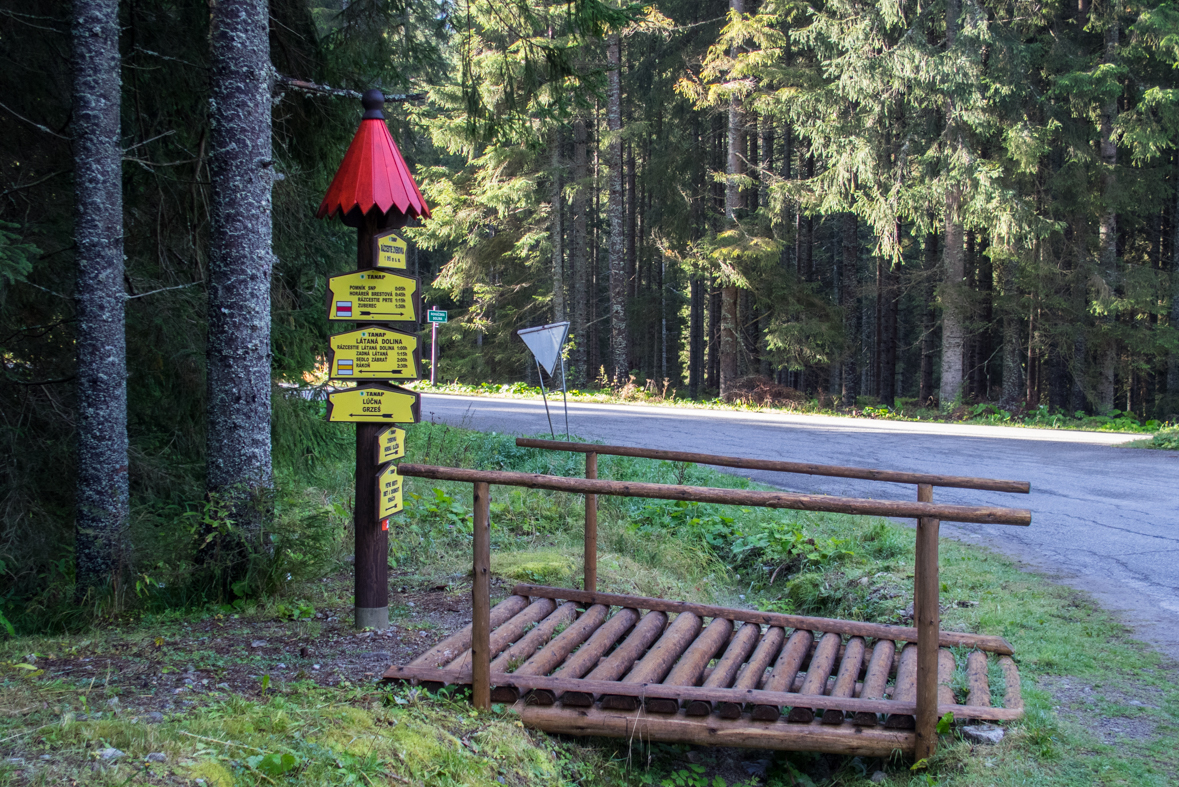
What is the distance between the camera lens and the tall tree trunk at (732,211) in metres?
21.8

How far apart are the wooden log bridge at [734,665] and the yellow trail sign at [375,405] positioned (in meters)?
0.81

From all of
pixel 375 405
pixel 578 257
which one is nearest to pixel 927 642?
pixel 375 405

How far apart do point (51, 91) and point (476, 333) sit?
1118 inches

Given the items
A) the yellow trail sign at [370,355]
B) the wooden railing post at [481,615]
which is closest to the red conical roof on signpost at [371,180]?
the yellow trail sign at [370,355]

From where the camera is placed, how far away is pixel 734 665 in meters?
4.55

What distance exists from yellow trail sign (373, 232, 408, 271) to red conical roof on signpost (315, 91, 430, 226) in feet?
0.51

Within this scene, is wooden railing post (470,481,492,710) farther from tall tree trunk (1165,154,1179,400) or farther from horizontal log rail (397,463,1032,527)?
tall tree trunk (1165,154,1179,400)

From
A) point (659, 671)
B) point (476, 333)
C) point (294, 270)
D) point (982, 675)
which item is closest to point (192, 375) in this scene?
point (294, 270)

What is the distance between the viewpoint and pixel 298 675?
4223 mm

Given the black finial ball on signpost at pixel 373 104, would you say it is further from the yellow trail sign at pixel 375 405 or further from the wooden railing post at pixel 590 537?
the wooden railing post at pixel 590 537

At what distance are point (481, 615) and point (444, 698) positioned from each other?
1.44 ft

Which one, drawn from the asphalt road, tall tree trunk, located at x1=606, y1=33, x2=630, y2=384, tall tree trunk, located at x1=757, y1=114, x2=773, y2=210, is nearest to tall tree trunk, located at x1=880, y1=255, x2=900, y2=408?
tall tree trunk, located at x1=757, y1=114, x2=773, y2=210

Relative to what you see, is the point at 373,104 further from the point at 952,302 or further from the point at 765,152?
the point at 765,152

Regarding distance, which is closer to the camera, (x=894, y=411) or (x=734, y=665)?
(x=734, y=665)
